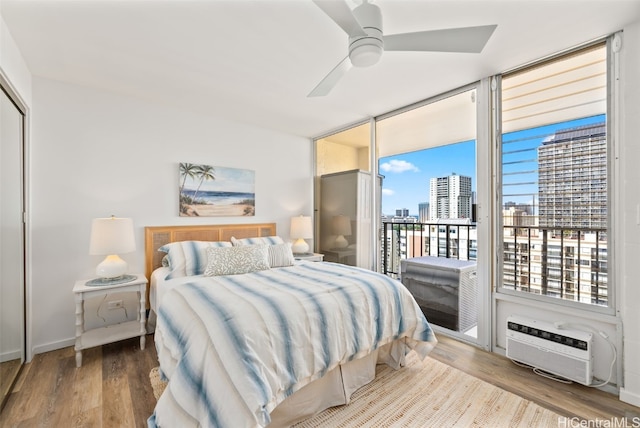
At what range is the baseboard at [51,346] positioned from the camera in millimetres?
2604

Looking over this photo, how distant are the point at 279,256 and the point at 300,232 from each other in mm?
1009

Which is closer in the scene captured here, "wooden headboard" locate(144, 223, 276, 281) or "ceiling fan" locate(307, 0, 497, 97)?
"ceiling fan" locate(307, 0, 497, 97)

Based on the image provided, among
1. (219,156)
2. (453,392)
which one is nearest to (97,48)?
(219,156)

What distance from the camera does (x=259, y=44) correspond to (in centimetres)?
216

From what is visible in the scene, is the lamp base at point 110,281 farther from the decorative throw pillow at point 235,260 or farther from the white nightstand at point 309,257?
the white nightstand at point 309,257

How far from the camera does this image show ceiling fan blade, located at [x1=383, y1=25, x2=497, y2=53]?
156 centimetres

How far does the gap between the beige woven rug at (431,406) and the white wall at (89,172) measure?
1.37 metres

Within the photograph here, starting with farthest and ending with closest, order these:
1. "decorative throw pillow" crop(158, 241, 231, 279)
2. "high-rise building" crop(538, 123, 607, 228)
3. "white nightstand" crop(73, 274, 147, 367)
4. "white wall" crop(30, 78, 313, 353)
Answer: "decorative throw pillow" crop(158, 241, 231, 279) → "white wall" crop(30, 78, 313, 353) → "white nightstand" crop(73, 274, 147, 367) → "high-rise building" crop(538, 123, 607, 228)

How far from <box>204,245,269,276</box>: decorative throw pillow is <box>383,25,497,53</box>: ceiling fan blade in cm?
212

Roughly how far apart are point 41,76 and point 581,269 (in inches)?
195

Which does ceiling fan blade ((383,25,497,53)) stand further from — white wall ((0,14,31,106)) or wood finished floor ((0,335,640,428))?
white wall ((0,14,31,106))

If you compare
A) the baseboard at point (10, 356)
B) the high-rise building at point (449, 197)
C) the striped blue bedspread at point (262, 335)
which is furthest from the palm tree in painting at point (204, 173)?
the high-rise building at point (449, 197)

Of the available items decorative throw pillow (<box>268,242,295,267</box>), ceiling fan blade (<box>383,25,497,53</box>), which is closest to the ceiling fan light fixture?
ceiling fan blade (<box>383,25,497,53</box>)

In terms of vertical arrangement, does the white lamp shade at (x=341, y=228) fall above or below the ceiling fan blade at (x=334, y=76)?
below
